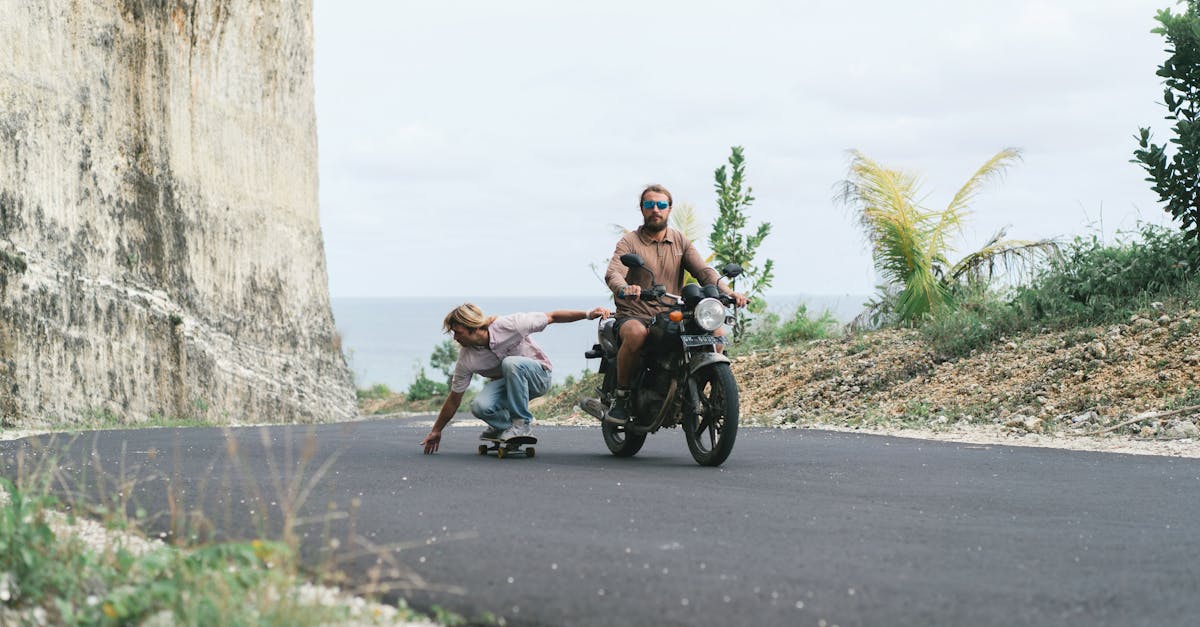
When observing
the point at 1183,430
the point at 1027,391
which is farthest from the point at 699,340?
the point at 1027,391

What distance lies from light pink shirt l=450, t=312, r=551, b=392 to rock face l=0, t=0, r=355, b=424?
36.5 feet

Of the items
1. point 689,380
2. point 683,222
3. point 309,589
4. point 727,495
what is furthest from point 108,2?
point 309,589

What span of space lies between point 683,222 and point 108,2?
12691 mm

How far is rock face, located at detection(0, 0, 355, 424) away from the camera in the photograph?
18828 millimetres

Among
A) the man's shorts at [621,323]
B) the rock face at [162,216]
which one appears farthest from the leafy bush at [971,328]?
the rock face at [162,216]

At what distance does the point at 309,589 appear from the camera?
4.55 meters

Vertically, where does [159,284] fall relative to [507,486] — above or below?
above

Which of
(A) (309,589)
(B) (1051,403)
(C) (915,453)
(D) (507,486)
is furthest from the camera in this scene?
(B) (1051,403)

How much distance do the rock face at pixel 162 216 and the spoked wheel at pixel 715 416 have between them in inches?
514

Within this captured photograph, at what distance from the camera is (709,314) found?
8844 millimetres

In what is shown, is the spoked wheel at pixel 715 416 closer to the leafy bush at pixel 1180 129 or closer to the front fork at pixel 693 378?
the front fork at pixel 693 378

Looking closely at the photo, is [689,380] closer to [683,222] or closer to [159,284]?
[159,284]

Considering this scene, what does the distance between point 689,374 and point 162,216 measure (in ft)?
53.5

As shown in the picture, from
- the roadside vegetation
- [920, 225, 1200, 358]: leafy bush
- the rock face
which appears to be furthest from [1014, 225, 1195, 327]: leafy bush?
the rock face
